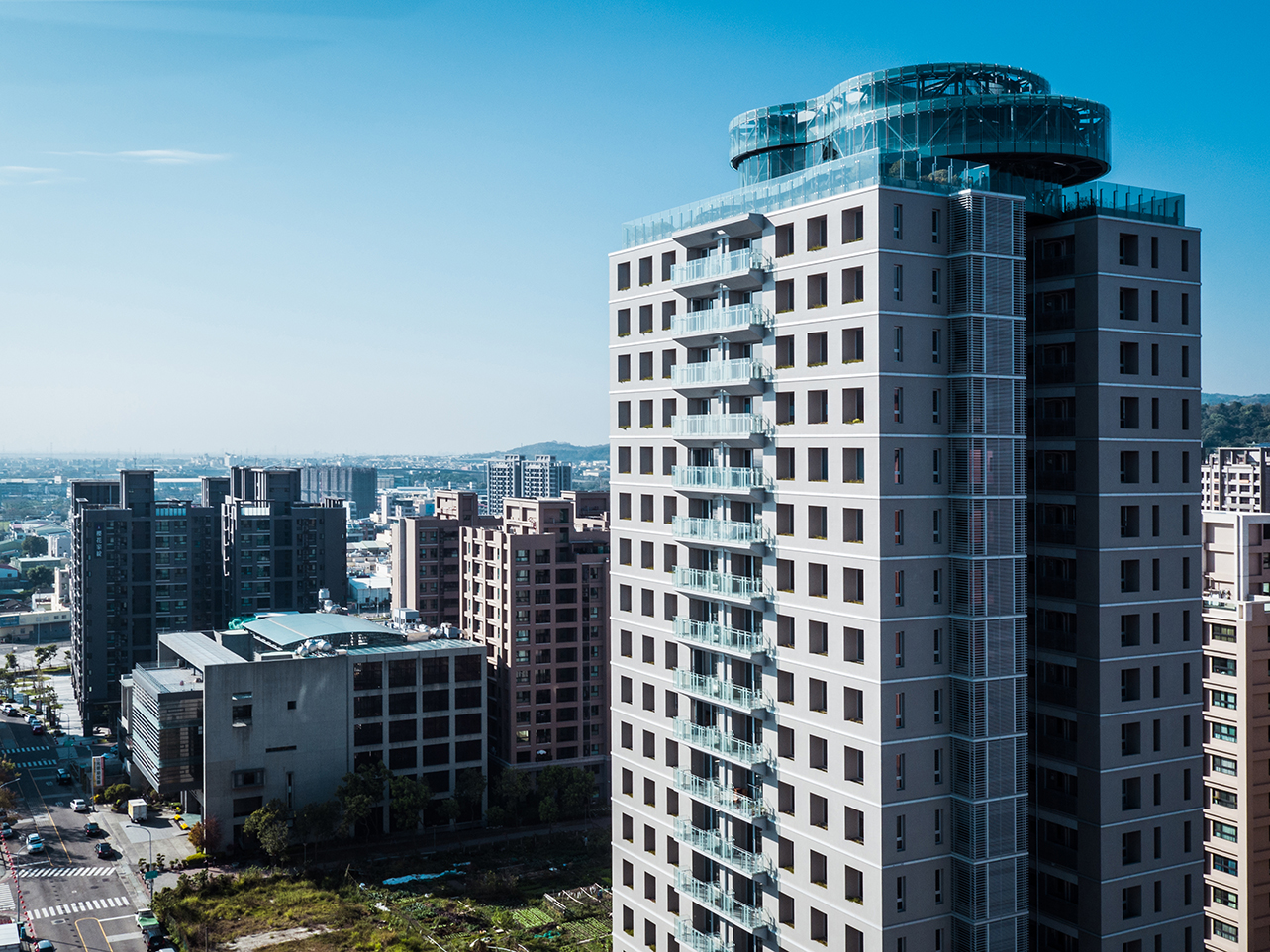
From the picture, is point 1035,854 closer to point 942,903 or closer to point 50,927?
point 942,903

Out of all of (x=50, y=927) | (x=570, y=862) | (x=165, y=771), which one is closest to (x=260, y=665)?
(x=165, y=771)

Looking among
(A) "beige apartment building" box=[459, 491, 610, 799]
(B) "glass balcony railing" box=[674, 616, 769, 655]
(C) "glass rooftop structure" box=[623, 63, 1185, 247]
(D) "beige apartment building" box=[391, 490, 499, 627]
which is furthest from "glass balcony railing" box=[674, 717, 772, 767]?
(D) "beige apartment building" box=[391, 490, 499, 627]

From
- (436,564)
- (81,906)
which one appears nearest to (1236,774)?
(81,906)

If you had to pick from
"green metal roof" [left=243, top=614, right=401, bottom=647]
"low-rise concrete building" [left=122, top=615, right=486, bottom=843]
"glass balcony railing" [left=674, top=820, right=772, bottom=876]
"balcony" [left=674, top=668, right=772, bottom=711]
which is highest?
"balcony" [left=674, top=668, right=772, bottom=711]

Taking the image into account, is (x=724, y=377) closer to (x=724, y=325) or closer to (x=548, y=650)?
(x=724, y=325)

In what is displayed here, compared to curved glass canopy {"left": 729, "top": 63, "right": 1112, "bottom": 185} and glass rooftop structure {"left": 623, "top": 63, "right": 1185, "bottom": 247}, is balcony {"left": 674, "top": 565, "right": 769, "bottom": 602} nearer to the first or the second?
glass rooftop structure {"left": 623, "top": 63, "right": 1185, "bottom": 247}

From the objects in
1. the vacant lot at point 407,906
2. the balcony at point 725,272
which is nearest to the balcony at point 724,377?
the balcony at point 725,272

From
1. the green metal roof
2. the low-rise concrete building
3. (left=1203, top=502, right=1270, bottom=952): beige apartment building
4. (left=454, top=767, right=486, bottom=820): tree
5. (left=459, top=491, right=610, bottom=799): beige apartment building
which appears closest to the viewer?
(left=1203, top=502, right=1270, bottom=952): beige apartment building
